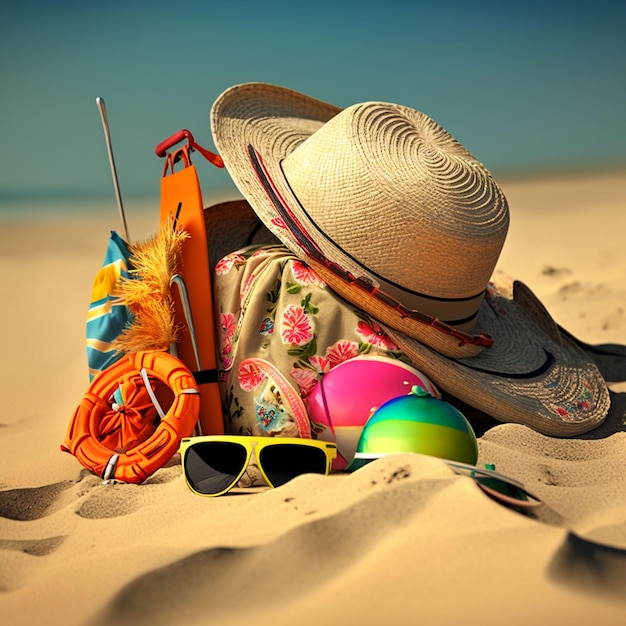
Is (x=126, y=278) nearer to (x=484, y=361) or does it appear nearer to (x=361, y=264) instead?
(x=361, y=264)

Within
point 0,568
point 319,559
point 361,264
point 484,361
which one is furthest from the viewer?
point 484,361

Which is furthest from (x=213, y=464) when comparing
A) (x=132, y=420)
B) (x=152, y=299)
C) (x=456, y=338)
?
(x=456, y=338)

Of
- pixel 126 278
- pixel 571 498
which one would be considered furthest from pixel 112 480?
pixel 571 498

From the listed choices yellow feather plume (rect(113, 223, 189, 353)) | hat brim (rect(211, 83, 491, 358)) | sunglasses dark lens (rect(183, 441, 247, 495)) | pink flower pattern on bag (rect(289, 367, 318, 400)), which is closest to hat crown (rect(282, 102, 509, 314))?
hat brim (rect(211, 83, 491, 358))

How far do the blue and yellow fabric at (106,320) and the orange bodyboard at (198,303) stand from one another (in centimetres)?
22

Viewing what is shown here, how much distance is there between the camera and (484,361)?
10.7ft

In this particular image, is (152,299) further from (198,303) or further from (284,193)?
(284,193)

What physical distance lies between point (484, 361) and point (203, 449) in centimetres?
131

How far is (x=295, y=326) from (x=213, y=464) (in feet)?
2.26

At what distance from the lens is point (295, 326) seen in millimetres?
2939

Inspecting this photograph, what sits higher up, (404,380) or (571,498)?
(404,380)

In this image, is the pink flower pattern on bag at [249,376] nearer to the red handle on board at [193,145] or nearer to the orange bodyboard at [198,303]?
the orange bodyboard at [198,303]

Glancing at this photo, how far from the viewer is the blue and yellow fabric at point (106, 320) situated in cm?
305

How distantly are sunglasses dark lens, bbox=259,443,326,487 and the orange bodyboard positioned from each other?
60 cm
